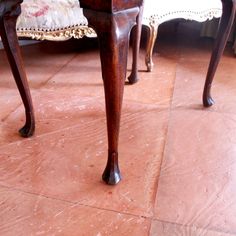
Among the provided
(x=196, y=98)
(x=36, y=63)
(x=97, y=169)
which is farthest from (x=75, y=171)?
(x=36, y=63)

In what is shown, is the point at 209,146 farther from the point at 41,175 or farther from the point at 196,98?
the point at 41,175

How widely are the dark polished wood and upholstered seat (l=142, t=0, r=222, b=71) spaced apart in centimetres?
77

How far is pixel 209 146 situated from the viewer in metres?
0.95

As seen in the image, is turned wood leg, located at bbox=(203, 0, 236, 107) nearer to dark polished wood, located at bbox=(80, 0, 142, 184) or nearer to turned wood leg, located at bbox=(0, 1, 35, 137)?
dark polished wood, located at bbox=(80, 0, 142, 184)

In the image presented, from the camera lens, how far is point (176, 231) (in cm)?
68

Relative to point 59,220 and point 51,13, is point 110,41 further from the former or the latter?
point 51,13

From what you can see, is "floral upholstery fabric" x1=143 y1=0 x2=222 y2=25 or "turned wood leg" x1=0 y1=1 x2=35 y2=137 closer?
"turned wood leg" x1=0 y1=1 x2=35 y2=137

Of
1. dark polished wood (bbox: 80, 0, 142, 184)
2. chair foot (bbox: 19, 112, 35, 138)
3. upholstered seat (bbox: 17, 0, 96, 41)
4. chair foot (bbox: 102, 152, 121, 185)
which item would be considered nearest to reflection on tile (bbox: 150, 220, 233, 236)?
chair foot (bbox: 102, 152, 121, 185)

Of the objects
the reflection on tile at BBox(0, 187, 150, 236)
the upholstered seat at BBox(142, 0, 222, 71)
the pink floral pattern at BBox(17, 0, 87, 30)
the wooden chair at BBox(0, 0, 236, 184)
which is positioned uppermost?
the wooden chair at BBox(0, 0, 236, 184)

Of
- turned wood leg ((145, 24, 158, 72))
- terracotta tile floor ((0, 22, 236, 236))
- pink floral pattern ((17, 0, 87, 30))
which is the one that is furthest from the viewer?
turned wood leg ((145, 24, 158, 72))

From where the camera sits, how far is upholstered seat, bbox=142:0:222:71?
138 cm

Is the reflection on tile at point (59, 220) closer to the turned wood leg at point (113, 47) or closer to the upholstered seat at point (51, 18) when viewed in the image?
the turned wood leg at point (113, 47)

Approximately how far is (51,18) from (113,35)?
799 millimetres

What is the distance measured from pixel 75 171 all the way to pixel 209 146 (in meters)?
0.41
